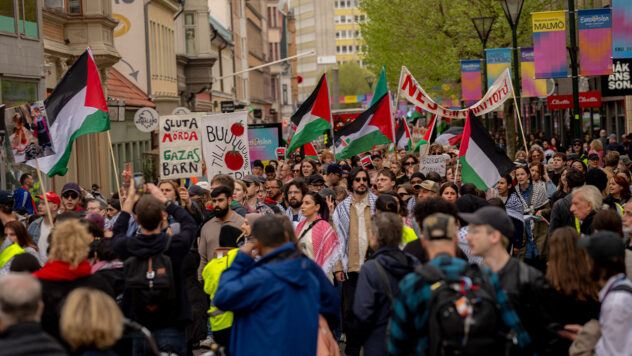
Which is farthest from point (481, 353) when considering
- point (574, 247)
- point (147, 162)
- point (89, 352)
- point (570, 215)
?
point (147, 162)

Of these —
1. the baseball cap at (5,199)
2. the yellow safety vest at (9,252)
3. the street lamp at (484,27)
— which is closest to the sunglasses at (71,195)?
the baseball cap at (5,199)

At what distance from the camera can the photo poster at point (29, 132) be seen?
11.3 meters

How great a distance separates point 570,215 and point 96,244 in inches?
197

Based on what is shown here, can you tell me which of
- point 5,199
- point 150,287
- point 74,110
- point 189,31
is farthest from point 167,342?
point 189,31

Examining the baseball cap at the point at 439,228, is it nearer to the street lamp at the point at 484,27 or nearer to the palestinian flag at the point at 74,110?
the palestinian flag at the point at 74,110

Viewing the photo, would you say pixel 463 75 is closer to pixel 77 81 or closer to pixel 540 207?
pixel 540 207

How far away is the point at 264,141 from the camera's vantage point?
27.0 metres

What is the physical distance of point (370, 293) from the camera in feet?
23.8

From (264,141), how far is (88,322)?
2170 centimetres

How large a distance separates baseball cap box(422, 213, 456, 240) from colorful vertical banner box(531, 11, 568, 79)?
1874cm

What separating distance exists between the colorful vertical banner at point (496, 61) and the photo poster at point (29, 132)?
20690 millimetres

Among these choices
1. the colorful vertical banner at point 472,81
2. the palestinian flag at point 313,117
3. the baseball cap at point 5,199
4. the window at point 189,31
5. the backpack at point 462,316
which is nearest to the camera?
the backpack at point 462,316

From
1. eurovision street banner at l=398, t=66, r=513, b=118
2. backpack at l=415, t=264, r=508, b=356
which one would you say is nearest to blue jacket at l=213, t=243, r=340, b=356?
backpack at l=415, t=264, r=508, b=356

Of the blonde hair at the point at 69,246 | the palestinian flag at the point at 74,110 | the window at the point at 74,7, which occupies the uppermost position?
the window at the point at 74,7
